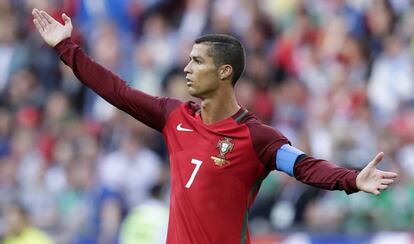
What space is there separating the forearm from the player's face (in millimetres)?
794

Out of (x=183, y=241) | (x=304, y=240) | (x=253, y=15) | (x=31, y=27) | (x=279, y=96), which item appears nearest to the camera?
(x=183, y=241)

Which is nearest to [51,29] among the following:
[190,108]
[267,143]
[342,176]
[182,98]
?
A: [190,108]

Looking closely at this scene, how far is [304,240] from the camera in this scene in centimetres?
1226

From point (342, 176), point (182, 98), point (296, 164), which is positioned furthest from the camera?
point (182, 98)

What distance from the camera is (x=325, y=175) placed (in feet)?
24.5

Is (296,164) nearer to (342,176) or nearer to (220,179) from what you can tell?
(342,176)

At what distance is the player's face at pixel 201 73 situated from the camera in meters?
7.96

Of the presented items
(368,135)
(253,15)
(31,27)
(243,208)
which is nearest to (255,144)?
(243,208)

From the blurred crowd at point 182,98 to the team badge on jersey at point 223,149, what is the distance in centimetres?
453

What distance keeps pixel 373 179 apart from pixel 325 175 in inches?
14.1

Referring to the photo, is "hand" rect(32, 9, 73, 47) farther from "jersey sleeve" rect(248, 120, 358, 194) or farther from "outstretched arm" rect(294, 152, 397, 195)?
"outstretched arm" rect(294, 152, 397, 195)

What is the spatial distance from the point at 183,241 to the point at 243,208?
430mm

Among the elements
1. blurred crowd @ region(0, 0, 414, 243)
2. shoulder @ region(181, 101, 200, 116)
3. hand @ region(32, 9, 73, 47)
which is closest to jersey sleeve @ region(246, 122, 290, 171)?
shoulder @ region(181, 101, 200, 116)

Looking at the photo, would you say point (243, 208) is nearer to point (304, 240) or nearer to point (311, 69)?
point (304, 240)
